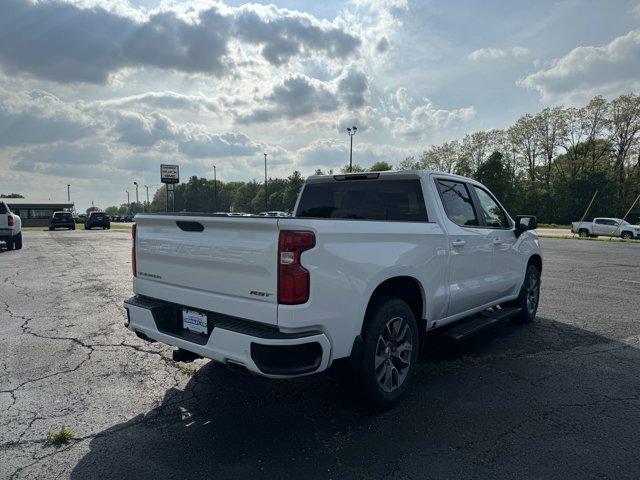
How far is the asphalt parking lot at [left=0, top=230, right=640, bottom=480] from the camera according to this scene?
2781 millimetres

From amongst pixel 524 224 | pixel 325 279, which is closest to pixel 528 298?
pixel 524 224

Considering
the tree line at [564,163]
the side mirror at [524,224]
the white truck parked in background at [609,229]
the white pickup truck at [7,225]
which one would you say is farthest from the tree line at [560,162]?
the side mirror at [524,224]

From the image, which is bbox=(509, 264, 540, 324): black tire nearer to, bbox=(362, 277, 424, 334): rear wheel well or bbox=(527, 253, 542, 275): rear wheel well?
bbox=(527, 253, 542, 275): rear wheel well

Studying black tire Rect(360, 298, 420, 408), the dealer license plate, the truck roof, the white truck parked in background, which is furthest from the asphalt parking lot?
the white truck parked in background

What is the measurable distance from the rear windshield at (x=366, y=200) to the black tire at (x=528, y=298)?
8.48ft

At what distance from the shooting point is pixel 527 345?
207 inches

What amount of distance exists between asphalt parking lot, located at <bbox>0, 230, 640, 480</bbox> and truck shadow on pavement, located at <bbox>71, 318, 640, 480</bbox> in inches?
0.5

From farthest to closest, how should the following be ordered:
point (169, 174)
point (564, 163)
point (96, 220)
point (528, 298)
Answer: point (564, 163) < point (169, 174) < point (96, 220) < point (528, 298)

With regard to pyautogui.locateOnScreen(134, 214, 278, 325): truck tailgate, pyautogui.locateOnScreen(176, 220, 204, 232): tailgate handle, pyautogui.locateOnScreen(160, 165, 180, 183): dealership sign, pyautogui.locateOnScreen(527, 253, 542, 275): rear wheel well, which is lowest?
pyautogui.locateOnScreen(527, 253, 542, 275): rear wheel well

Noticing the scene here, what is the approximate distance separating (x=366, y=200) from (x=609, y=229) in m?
34.1

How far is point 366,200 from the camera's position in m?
4.62

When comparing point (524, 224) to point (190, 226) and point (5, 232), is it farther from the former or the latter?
point (5, 232)

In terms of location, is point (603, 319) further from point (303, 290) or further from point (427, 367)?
point (303, 290)

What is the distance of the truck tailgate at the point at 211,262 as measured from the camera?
2.89 meters
